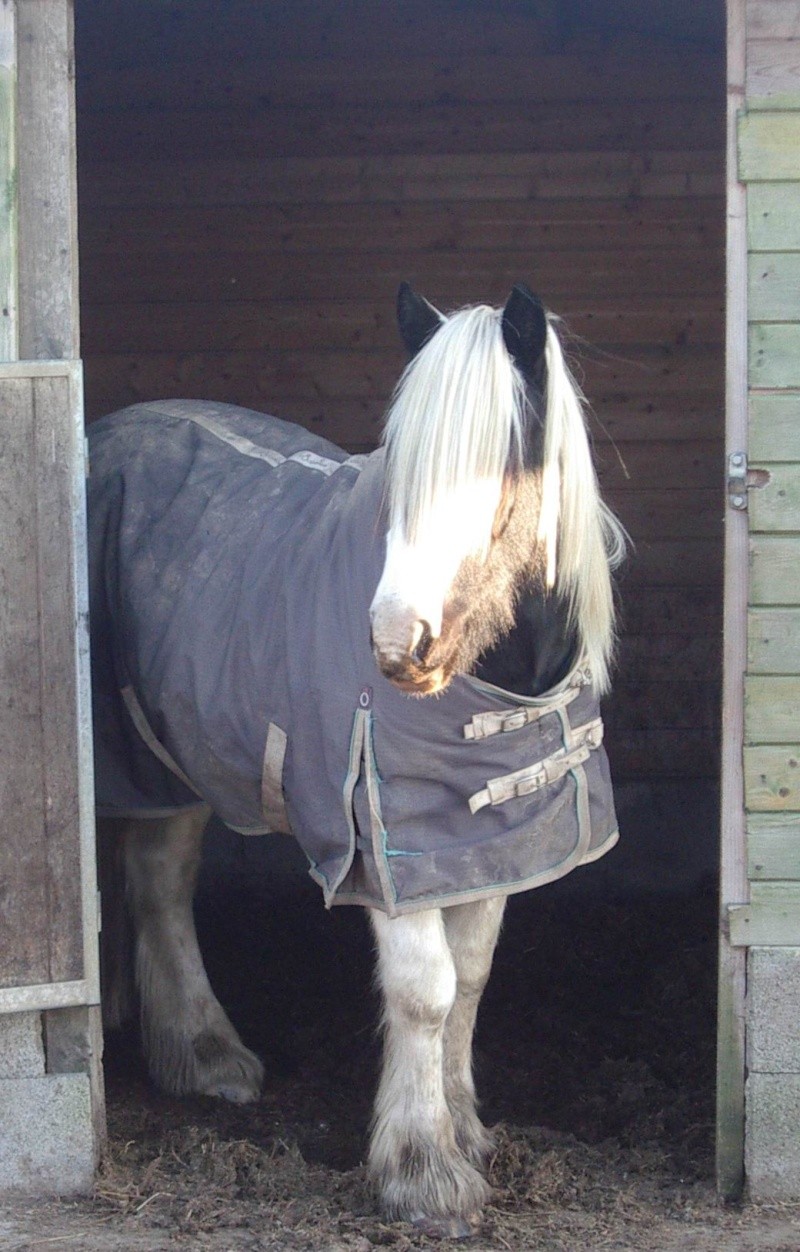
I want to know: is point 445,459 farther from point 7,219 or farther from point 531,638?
point 7,219

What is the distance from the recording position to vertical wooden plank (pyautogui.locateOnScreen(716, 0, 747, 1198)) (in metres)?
3.16

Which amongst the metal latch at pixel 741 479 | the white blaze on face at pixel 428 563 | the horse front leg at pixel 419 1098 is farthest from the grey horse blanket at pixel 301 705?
the metal latch at pixel 741 479

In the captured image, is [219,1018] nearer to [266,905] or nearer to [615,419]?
[266,905]

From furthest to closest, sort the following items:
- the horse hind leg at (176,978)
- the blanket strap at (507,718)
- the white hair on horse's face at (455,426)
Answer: the horse hind leg at (176,978)
the blanket strap at (507,718)
the white hair on horse's face at (455,426)

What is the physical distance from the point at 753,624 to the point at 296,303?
3.35 metres

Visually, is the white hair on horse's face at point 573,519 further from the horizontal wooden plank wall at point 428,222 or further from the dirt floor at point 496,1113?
the horizontal wooden plank wall at point 428,222

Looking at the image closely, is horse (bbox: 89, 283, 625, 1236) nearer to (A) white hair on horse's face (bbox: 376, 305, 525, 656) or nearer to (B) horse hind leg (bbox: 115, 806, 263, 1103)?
(A) white hair on horse's face (bbox: 376, 305, 525, 656)

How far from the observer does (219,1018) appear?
4035 millimetres

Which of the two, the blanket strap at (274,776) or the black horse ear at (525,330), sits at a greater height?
the black horse ear at (525,330)

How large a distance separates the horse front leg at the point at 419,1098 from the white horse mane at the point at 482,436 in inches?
30.8

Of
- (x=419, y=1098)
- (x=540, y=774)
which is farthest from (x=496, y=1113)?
(x=540, y=774)

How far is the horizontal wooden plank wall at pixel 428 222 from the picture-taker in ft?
19.5

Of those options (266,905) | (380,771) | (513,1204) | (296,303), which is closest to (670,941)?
(266,905)

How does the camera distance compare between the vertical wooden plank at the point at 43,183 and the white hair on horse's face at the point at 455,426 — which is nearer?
the white hair on horse's face at the point at 455,426
